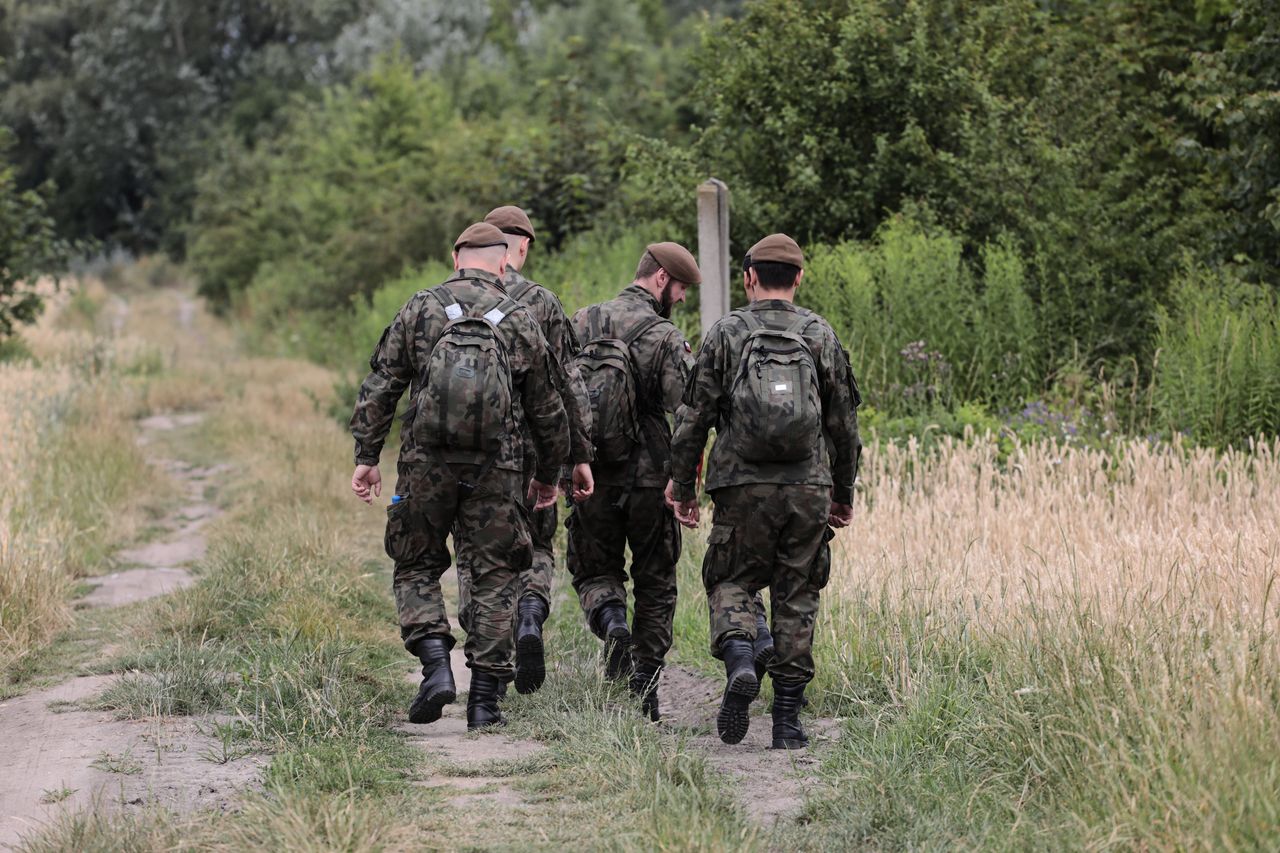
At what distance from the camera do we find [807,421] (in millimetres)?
5395

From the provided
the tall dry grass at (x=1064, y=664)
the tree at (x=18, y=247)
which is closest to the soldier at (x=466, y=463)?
the tall dry grass at (x=1064, y=664)

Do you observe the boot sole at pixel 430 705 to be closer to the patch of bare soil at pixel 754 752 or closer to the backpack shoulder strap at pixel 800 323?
the patch of bare soil at pixel 754 752


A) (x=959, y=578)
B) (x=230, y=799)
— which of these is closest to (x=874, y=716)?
(x=959, y=578)

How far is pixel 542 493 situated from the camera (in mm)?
6328

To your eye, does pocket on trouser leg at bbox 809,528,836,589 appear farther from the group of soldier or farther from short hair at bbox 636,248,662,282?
short hair at bbox 636,248,662,282

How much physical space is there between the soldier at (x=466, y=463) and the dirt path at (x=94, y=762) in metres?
0.93

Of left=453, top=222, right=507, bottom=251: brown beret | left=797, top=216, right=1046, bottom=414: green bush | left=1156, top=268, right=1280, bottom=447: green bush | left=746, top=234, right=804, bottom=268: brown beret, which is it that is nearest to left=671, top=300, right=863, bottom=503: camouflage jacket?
left=746, top=234, right=804, bottom=268: brown beret

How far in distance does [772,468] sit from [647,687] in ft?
4.10

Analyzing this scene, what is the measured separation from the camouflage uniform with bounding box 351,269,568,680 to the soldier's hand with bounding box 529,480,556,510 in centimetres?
36

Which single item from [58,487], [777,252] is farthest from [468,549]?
[58,487]

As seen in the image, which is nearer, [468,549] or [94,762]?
[94,762]

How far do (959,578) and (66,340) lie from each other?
771 inches

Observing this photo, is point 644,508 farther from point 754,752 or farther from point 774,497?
point 754,752

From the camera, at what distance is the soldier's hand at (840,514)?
576 centimetres
